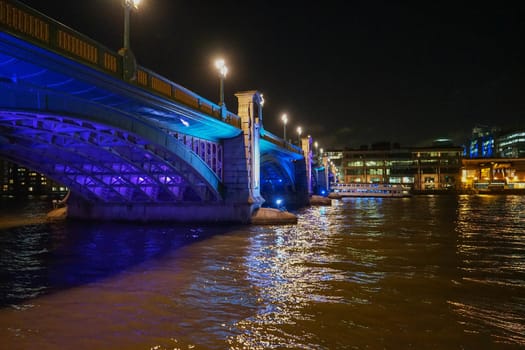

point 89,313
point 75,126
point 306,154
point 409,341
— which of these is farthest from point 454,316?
point 306,154

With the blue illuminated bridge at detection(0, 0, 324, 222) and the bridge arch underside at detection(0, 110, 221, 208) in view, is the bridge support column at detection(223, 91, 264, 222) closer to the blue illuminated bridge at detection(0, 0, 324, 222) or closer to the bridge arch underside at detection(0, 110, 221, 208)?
the blue illuminated bridge at detection(0, 0, 324, 222)

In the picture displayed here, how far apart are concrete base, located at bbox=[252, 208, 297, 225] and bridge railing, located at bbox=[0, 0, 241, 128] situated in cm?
1239

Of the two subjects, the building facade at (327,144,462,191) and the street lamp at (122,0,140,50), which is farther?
the building facade at (327,144,462,191)

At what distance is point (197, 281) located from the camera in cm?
1191

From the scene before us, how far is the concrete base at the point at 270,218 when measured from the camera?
1097 inches

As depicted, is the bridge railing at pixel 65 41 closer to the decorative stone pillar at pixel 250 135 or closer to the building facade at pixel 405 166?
the decorative stone pillar at pixel 250 135

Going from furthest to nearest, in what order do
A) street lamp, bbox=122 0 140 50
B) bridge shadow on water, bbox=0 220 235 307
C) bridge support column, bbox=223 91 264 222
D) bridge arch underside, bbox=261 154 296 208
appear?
bridge arch underside, bbox=261 154 296 208, bridge support column, bbox=223 91 264 222, street lamp, bbox=122 0 140 50, bridge shadow on water, bbox=0 220 235 307

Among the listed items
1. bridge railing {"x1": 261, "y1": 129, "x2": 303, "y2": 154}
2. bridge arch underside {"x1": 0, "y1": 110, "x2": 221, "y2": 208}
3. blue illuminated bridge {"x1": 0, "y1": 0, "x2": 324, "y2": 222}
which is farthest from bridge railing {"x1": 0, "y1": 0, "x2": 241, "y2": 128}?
bridge railing {"x1": 261, "y1": 129, "x2": 303, "y2": 154}

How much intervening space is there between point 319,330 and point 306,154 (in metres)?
53.1

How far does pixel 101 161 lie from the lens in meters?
24.6

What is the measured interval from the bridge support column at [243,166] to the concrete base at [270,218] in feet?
1.57

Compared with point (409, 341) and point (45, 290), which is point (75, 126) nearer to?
point (45, 290)

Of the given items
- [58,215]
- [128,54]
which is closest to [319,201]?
[58,215]

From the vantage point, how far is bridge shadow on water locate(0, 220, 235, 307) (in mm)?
11922
